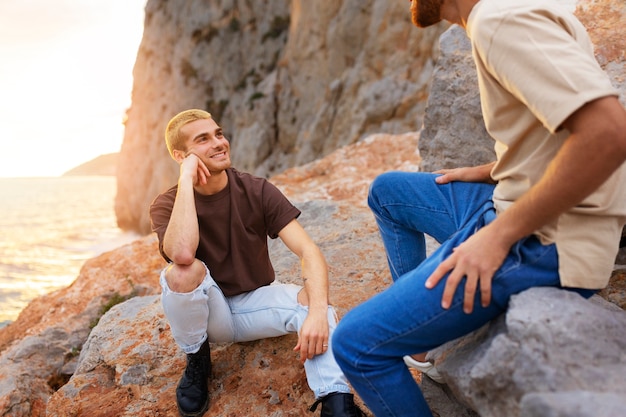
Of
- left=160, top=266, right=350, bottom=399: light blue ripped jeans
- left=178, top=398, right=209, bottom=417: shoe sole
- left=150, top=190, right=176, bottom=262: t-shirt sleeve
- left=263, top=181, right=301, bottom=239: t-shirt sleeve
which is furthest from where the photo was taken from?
left=263, top=181, right=301, bottom=239: t-shirt sleeve

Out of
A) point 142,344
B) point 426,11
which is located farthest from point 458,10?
point 142,344

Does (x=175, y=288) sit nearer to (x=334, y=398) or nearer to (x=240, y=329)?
(x=240, y=329)

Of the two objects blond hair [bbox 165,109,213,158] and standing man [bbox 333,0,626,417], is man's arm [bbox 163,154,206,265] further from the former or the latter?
standing man [bbox 333,0,626,417]

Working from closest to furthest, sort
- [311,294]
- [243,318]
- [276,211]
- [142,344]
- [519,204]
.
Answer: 1. [519,204]
2. [311,294]
3. [243,318]
4. [276,211]
5. [142,344]

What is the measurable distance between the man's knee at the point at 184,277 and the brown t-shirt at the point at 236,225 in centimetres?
28

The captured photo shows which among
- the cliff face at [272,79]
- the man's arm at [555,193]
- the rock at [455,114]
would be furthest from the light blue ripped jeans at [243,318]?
the cliff face at [272,79]

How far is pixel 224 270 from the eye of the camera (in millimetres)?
2900

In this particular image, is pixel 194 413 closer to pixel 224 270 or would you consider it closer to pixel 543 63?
pixel 224 270

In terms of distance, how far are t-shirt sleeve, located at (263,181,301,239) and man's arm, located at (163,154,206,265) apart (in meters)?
0.46

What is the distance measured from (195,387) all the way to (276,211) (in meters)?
1.13

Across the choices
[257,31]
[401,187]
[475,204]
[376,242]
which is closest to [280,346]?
[401,187]

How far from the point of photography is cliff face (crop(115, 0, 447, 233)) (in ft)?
57.2

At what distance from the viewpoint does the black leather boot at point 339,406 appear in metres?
2.35

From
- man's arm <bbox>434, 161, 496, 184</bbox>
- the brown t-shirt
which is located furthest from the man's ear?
man's arm <bbox>434, 161, 496, 184</bbox>
